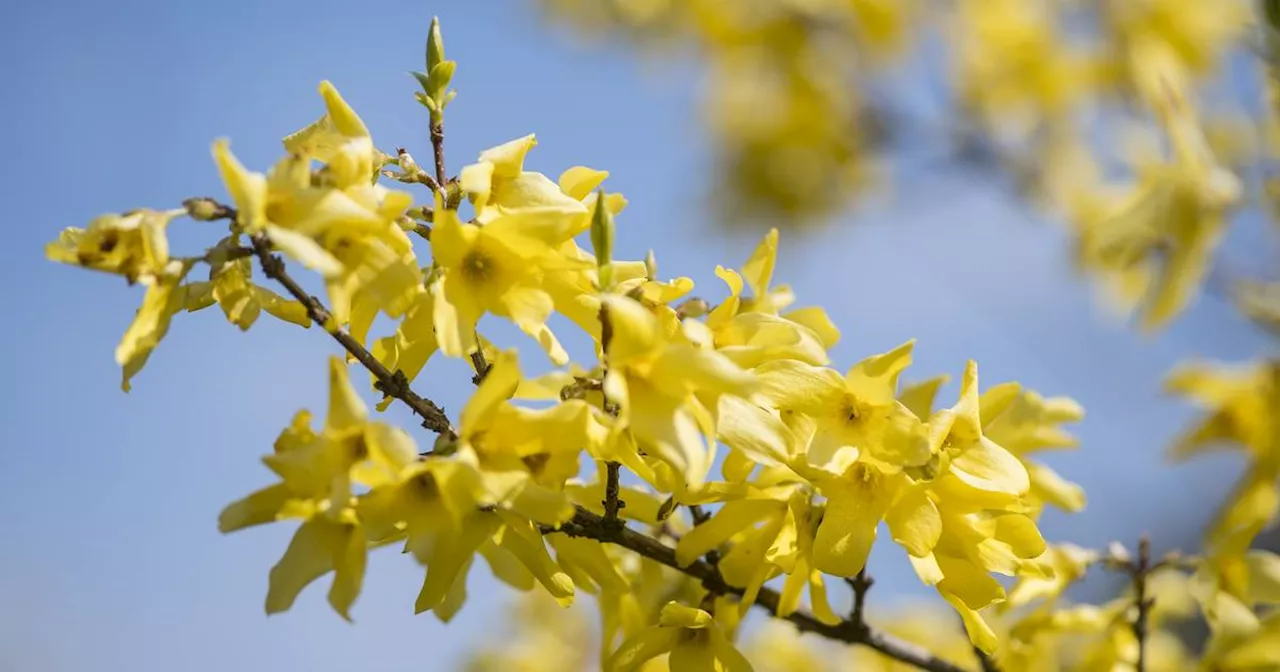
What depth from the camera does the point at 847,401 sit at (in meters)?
1.22

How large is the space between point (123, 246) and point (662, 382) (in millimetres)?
626

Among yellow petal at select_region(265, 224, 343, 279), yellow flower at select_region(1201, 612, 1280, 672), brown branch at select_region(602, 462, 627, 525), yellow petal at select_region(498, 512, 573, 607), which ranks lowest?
yellow flower at select_region(1201, 612, 1280, 672)

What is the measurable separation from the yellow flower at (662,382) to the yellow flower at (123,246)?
510 mm

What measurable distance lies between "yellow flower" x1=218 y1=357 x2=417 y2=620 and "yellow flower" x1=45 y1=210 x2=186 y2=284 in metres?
0.24

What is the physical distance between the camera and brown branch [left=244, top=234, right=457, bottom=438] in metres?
1.08

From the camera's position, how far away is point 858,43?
6074 mm

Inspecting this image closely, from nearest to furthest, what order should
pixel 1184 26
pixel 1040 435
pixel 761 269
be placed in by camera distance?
pixel 761 269 < pixel 1040 435 < pixel 1184 26

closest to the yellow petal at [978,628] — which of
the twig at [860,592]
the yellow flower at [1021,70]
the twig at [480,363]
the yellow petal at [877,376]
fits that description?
the twig at [860,592]

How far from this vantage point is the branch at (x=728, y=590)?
1268 mm

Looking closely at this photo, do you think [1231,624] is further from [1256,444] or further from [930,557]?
[1256,444]

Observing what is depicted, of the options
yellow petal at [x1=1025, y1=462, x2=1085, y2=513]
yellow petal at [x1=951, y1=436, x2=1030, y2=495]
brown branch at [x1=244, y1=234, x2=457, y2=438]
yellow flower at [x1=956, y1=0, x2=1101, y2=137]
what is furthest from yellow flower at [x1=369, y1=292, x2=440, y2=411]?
yellow flower at [x1=956, y1=0, x2=1101, y2=137]

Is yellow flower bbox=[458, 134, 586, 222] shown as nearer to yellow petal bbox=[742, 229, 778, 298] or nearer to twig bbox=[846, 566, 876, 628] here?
yellow petal bbox=[742, 229, 778, 298]

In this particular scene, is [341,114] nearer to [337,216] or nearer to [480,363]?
[337,216]

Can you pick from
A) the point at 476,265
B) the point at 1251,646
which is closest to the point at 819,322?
the point at 476,265
